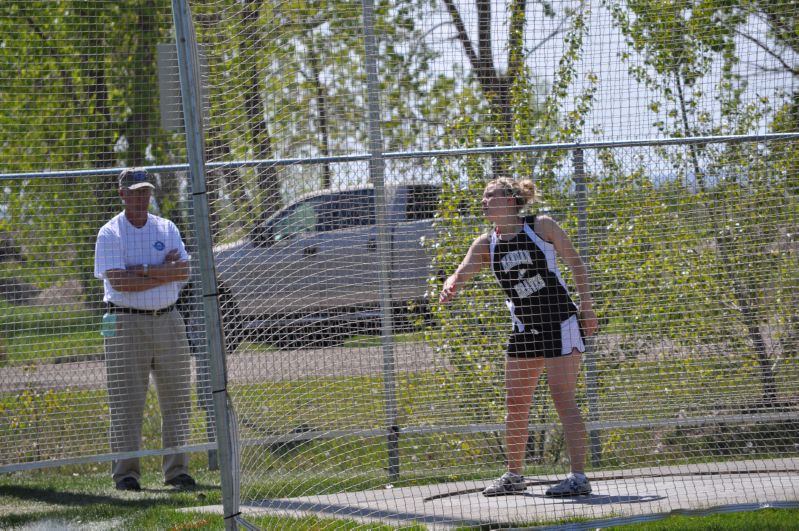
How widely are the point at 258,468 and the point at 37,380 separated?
3.04 meters

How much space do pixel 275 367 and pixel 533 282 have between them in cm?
156

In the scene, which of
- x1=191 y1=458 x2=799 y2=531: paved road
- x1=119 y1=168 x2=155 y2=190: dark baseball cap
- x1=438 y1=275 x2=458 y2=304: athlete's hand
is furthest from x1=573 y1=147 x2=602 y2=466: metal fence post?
x1=119 y1=168 x2=155 y2=190: dark baseball cap

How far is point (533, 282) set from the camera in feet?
17.1

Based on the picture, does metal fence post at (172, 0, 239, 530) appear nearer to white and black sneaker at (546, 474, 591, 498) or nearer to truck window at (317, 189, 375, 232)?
truck window at (317, 189, 375, 232)

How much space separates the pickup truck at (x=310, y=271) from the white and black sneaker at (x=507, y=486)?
119 centimetres

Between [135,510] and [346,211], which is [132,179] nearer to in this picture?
[346,211]

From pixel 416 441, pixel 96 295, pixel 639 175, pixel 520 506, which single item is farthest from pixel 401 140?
pixel 96 295

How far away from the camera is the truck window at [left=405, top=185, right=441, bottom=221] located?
5.71 meters

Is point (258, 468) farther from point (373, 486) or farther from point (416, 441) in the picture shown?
point (416, 441)

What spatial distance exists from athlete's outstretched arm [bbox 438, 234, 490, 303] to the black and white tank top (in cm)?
15

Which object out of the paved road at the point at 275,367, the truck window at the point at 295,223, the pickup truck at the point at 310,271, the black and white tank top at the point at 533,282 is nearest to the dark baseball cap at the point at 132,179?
the pickup truck at the point at 310,271

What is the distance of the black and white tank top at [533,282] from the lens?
5.20 meters

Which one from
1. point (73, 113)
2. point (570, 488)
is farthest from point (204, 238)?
point (73, 113)

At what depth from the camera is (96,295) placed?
7285mm
